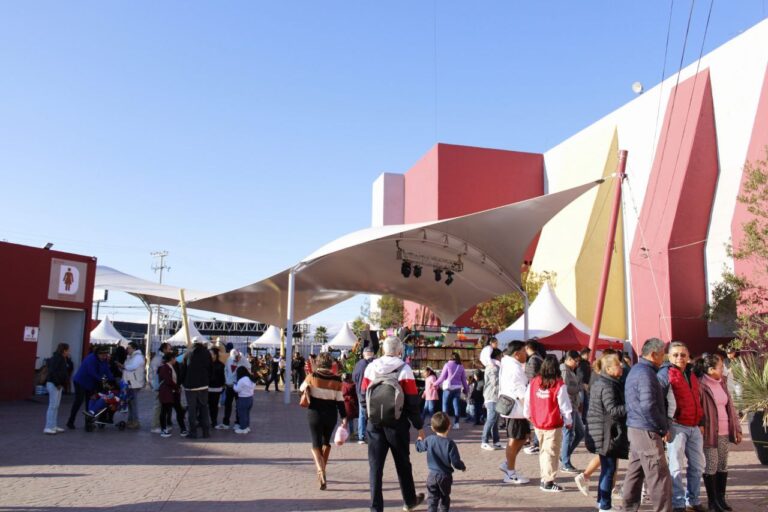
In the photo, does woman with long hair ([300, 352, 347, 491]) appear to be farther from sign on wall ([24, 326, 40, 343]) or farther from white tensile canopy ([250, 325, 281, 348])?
white tensile canopy ([250, 325, 281, 348])

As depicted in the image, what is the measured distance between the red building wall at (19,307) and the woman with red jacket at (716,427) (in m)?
14.1

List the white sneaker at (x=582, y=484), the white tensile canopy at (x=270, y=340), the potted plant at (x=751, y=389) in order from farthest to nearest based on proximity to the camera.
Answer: the white tensile canopy at (x=270, y=340) → the potted plant at (x=751, y=389) → the white sneaker at (x=582, y=484)

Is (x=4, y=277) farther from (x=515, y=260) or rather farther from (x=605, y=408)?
(x=605, y=408)

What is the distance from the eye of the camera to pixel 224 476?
683 cm

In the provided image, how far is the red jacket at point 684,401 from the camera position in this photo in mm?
5332

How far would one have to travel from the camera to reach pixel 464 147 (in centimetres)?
3644

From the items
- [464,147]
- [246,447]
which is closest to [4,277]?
[246,447]

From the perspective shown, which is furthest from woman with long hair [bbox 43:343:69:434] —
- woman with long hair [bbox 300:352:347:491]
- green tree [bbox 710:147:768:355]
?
green tree [bbox 710:147:768:355]

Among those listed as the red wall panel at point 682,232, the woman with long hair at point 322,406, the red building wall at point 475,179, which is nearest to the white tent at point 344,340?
the red building wall at point 475,179

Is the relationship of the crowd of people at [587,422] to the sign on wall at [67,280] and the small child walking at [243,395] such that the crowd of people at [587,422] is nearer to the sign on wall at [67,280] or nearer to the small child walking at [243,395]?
the small child walking at [243,395]

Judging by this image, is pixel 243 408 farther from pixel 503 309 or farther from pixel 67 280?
pixel 503 309

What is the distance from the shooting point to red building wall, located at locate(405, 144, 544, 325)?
35.7 m

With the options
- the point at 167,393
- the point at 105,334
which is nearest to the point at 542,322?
the point at 167,393

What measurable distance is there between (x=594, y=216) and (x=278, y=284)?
17369 millimetres
